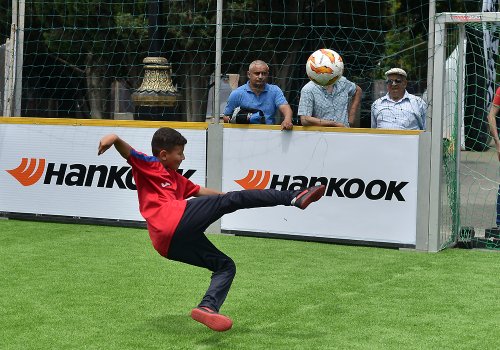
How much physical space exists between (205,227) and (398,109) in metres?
5.05

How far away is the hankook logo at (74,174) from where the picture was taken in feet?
42.3

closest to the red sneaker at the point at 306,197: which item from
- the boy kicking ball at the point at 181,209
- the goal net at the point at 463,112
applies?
the boy kicking ball at the point at 181,209

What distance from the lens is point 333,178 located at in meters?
11.8

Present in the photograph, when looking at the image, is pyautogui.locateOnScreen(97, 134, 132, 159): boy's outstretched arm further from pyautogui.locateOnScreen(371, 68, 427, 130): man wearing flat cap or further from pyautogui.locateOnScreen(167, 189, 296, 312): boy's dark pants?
pyautogui.locateOnScreen(371, 68, 427, 130): man wearing flat cap

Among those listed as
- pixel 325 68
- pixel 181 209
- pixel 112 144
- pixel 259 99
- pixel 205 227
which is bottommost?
pixel 205 227

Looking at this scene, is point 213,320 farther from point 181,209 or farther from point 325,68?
point 325,68

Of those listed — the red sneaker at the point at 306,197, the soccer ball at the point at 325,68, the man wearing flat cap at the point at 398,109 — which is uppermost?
the soccer ball at the point at 325,68

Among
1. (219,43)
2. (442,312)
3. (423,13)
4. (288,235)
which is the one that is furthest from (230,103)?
(423,13)

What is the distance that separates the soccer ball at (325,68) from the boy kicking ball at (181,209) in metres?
4.35

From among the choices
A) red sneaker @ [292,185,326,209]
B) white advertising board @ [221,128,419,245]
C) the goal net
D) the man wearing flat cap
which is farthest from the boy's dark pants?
the man wearing flat cap

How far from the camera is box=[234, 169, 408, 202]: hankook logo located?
11.5 metres

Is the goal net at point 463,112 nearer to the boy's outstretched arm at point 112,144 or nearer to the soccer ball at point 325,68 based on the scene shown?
the soccer ball at point 325,68

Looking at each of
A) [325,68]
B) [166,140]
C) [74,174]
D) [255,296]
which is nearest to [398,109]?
[325,68]

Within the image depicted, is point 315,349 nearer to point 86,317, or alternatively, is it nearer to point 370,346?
point 370,346
